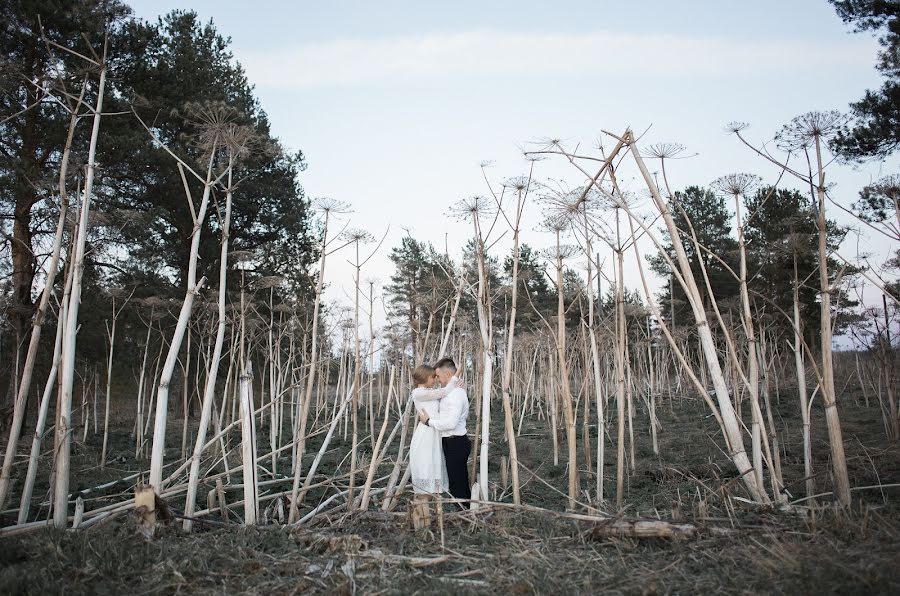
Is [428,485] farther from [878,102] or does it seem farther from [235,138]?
[878,102]

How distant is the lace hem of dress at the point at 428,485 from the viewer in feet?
15.5

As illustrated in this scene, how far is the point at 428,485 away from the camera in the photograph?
4738 mm

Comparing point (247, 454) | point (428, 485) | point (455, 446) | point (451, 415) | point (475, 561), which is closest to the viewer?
point (475, 561)

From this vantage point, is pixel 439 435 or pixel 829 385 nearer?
pixel 829 385

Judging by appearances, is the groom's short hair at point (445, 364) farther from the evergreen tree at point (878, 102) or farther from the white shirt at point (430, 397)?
the evergreen tree at point (878, 102)

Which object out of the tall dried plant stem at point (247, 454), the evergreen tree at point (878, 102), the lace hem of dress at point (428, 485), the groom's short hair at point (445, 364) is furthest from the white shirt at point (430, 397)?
the evergreen tree at point (878, 102)

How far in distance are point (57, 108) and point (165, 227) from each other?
14.4 ft

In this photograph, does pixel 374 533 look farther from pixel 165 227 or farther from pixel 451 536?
pixel 165 227

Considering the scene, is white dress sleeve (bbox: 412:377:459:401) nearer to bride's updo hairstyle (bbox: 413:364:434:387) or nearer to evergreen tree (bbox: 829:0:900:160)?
bride's updo hairstyle (bbox: 413:364:434:387)

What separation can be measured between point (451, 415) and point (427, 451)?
1.17ft

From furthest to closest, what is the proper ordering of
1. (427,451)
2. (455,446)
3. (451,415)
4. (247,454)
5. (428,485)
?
(455,446) → (451,415) → (427,451) → (428,485) → (247,454)

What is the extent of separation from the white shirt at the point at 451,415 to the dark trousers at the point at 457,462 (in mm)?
73

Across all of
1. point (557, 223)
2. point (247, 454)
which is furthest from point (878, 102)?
point (247, 454)

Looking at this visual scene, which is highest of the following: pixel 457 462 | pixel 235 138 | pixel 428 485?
pixel 235 138
